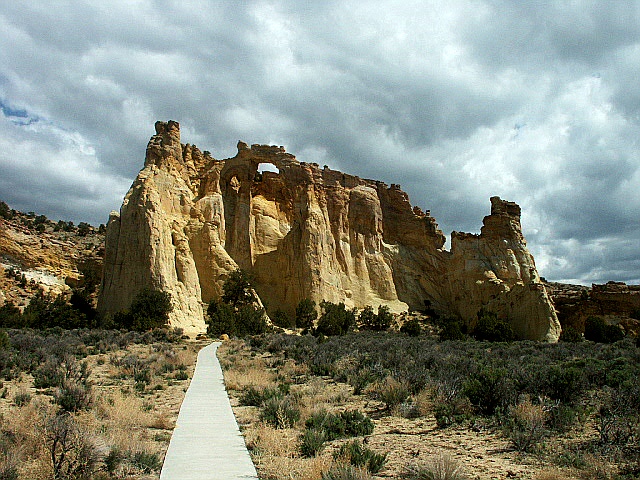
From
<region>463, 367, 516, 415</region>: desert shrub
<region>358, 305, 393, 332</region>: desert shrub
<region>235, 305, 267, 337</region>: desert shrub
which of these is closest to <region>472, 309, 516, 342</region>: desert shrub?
<region>358, 305, 393, 332</region>: desert shrub

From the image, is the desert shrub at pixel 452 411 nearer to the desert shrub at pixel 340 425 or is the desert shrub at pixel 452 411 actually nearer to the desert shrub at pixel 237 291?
the desert shrub at pixel 340 425

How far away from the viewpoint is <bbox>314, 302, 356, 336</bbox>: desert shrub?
146 feet

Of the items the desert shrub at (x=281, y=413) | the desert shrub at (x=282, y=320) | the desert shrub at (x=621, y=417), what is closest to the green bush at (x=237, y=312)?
the desert shrub at (x=282, y=320)

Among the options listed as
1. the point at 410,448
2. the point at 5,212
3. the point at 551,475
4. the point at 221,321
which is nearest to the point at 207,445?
the point at 410,448

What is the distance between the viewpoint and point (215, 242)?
172 feet

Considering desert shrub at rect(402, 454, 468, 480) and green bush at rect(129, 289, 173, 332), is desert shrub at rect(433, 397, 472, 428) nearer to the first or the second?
desert shrub at rect(402, 454, 468, 480)

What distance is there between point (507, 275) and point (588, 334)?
52.2 ft

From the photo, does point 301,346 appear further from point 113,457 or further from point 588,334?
point 588,334

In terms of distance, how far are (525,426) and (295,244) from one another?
1897 inches

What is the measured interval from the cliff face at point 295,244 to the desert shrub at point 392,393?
112 feet

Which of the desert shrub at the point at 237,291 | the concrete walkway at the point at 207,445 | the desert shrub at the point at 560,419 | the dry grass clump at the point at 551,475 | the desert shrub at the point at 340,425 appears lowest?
the concrete walkway at the point at 207,445

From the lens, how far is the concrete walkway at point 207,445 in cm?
649

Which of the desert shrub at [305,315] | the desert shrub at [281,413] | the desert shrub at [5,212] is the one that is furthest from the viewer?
the desert shrub at [5,212]

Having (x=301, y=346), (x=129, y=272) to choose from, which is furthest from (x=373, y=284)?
(x=301, y=346)
